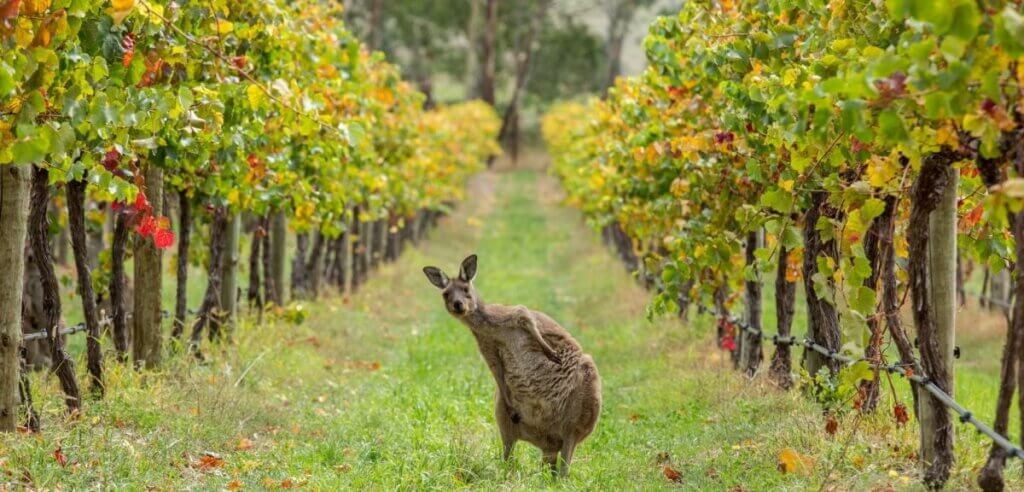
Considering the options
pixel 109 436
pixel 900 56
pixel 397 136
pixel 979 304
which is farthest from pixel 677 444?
pixel 979 304

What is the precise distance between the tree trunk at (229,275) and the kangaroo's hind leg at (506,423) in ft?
18.9

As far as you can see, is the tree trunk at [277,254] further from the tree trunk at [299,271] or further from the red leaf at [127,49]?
the red leaf at [127,49]

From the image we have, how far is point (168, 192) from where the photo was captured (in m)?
12.0

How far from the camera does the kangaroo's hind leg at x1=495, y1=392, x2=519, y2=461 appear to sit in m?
8.52

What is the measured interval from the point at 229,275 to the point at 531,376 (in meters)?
6.24

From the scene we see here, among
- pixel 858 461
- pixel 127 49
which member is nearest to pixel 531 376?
pixel 858 461

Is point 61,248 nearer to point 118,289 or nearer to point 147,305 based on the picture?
point 147,305

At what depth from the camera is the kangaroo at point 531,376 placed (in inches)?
330

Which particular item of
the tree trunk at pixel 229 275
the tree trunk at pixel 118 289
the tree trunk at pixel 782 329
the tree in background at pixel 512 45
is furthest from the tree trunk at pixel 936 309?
the tree in background at pixel 512 45

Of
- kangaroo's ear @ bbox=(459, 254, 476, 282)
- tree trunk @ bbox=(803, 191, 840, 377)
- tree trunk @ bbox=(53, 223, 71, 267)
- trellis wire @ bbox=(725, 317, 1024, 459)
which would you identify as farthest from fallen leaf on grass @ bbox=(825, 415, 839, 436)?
tree trunk @ bbox=(53, 223, 71, 267)

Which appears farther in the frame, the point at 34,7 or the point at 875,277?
the point at 875,277

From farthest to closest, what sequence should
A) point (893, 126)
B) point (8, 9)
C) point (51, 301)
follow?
point (51, 301) → point (8, 9) → point (893, 126)

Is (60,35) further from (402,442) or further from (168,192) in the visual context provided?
(168,192)

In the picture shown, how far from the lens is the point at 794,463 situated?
24.5ft
